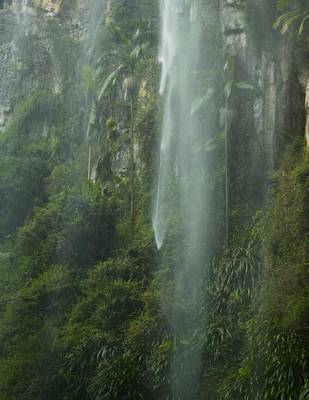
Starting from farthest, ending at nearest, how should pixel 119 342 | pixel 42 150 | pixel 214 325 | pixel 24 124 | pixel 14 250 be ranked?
pixel 24 124 < pixel 42 150 < pixel 14 250 < pixel 119 342 < pixel 214 325

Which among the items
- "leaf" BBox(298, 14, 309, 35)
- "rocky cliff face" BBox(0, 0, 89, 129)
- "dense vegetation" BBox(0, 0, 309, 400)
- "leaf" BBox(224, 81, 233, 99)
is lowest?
"dense vegetation" BBox(0, 0, 309, 400)

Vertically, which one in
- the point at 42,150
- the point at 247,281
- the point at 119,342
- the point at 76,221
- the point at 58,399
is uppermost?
the point at 42,150

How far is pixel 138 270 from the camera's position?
17.9m

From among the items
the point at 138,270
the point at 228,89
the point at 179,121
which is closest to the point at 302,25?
the point at 228,89

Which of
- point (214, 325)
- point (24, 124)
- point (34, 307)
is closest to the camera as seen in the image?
point (214, 325)

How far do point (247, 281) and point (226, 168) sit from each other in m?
4.43

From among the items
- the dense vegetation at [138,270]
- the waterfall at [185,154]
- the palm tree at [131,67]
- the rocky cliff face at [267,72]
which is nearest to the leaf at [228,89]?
the dense vegetation at [138,270]

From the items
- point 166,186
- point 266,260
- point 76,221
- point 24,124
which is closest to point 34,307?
point 76,221

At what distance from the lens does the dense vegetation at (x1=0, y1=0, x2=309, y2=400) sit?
1351cm

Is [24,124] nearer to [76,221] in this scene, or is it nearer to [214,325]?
[76,221]

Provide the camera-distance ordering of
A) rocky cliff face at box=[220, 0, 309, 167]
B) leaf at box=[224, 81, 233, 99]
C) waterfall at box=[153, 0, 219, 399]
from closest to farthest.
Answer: waterfall at box=[153, 0, 219, 399] → rocky cliff face at box=[220, 0, 309, 167] → leaf at box=[224, 81, 233, 99]

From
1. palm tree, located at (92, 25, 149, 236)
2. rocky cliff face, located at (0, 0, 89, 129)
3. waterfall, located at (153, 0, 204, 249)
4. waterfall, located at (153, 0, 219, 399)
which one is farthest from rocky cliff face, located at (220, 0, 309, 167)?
rocky cliff face, located at (0, 0, 89, 129)

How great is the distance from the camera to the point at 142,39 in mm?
23141

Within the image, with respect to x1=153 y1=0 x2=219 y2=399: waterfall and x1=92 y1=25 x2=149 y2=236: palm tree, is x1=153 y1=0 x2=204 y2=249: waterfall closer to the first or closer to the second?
x1=153 y1=0 x2=219 y2=399: waterfall
